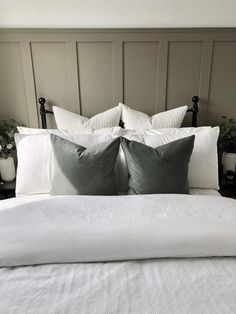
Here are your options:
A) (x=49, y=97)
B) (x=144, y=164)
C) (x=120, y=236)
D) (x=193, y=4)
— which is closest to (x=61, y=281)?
(x=120, y=236)

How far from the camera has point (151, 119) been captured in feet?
6.81

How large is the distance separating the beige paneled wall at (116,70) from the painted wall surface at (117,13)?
0.21 feet

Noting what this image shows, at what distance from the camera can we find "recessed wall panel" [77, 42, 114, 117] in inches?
80.7

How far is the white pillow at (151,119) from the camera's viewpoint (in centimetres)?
205

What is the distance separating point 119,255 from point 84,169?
1.97 feet

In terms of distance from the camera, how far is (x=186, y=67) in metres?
2.11

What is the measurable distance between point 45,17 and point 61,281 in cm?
191

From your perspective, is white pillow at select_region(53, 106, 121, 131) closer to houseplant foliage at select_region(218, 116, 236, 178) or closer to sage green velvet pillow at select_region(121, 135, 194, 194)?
sage green velvet pillow at select_region(121, 135, 194, 194)

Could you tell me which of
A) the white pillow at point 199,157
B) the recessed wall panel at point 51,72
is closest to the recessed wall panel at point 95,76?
the recessed wall panel at point 51,72

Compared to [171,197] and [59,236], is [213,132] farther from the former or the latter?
[59,236]

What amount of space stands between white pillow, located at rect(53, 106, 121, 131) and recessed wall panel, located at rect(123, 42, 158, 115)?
0.21 meters

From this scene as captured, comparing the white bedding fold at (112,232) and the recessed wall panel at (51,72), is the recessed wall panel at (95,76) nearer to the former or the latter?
the recessed wall panel at (51,72)

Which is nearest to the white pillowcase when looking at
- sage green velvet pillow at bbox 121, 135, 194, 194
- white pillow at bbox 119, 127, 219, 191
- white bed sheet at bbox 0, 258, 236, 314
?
white pillow at bbox 119, 127, 219, 191

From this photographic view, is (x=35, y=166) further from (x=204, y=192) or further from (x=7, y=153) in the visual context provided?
(x=204, y=192)
